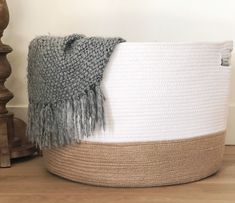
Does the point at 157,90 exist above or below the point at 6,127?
above

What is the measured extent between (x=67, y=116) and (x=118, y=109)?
0.38 ft

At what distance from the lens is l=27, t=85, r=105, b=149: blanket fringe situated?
94 cm

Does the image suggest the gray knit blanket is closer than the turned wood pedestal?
Yes

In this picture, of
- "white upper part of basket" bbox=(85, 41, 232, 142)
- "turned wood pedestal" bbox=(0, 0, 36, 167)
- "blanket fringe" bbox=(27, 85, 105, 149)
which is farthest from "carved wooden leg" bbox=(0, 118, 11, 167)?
"white upper part of basket" bbox=(85, 41, 232, 142)

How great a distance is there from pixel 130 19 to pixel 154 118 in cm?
54

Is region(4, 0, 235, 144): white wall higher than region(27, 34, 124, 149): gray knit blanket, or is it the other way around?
region(4, 0, 235, 144): white wall

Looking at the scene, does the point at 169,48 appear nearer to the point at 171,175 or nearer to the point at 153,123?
the point at 153,123

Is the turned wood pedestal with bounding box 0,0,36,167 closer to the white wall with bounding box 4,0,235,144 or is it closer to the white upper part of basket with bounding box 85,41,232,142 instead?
the white wall with bounding box 4,0,235,144

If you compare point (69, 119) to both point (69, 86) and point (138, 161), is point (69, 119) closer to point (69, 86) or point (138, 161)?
point (69, 86)

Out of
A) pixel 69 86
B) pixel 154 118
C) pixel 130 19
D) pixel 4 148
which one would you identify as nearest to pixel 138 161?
pixel 154 118

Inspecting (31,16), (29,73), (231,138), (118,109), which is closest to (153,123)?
(118,109)

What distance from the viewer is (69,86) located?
0.95m

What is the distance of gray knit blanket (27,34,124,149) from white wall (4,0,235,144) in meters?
0.42

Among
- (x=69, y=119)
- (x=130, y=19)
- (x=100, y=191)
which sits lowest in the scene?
(x=100, y=191)
